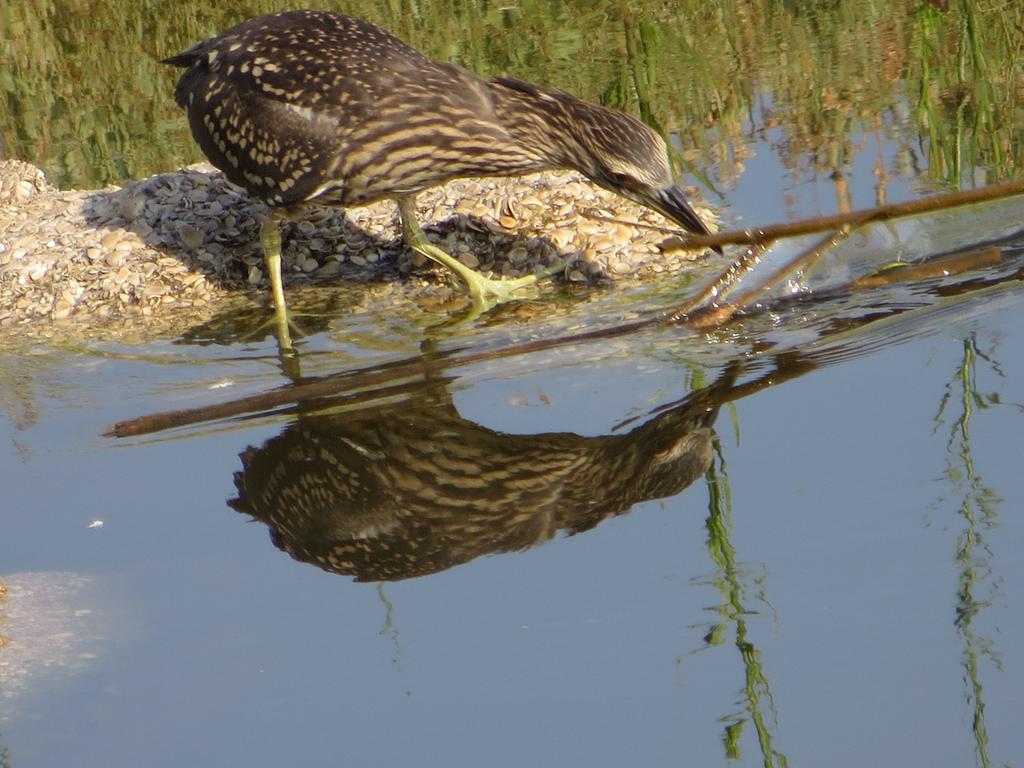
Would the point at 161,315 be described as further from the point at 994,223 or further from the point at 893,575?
the point at 893,575

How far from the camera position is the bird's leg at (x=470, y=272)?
6.16 metres

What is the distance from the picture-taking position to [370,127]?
19.0 ft

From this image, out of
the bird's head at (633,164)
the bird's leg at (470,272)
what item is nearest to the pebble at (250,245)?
the bird's leg at (470,272)

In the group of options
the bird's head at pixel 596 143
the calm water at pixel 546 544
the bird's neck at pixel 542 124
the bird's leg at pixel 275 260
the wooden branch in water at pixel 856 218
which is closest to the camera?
the calm water at pixel 546 544

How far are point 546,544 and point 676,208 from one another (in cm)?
188

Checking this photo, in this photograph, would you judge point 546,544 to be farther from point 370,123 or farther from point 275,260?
point 275,260

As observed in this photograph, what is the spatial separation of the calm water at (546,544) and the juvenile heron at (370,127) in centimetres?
55

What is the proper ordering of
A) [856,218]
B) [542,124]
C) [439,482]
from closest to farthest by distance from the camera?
1. [439,482]
2. [856,218]
3. [542,124]

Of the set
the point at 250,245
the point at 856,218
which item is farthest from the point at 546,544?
the point at 250,245

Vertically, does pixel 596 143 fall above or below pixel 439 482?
above

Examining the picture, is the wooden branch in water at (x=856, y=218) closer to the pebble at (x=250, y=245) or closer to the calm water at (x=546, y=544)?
the calm water at (x=546, y=544)

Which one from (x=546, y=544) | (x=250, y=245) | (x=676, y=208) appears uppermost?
(x=250, y=245)

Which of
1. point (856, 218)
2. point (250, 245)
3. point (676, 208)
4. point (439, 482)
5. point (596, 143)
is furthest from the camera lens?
point (250, 245)

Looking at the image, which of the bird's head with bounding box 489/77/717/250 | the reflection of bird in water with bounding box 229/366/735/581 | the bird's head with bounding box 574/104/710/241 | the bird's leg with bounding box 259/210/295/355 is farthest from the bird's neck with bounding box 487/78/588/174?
the reflection of bird in water with bounding box 229/366/735/581
